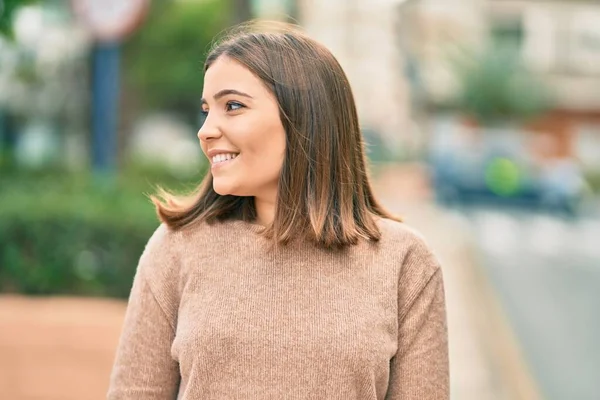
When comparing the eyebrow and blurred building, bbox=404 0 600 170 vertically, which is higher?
the eyebrow

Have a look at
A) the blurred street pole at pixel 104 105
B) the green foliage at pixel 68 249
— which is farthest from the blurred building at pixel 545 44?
the green foliage at pixel 68 249

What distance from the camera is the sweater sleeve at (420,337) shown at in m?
2.22

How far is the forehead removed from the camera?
2234 mm

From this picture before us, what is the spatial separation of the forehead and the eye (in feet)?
0.11

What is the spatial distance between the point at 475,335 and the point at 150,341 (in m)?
6.42

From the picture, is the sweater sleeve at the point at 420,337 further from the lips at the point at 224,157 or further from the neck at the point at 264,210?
the lips at the point at 224,157

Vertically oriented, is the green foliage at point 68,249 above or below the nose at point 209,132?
below

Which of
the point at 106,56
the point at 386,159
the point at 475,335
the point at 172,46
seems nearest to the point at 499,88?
the point at 386,159

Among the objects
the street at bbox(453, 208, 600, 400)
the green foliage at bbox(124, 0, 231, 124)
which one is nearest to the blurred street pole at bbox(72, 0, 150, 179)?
the street at bbox(453, 208, 600, 400)

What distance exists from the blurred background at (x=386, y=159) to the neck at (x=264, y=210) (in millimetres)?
530

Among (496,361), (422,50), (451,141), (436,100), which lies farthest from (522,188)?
(422,50)

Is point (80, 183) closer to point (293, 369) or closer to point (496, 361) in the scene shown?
point (496, 361)

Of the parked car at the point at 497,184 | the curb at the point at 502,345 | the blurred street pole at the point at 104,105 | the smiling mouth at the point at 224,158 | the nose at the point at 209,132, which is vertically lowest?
the parked car at the point at 497,184

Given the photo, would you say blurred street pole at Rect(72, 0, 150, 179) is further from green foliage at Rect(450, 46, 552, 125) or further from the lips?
green foliage at Rect(450, 46, 552, 125)
